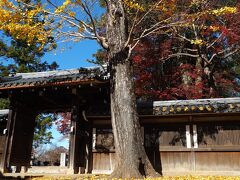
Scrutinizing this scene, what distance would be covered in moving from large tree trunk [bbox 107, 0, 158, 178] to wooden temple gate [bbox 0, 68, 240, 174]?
4.69 ft

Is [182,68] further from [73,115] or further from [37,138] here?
[37,138]

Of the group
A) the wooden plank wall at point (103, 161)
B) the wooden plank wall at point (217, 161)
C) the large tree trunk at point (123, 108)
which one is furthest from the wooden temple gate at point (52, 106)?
the wooden plank wall at point (217, 161)

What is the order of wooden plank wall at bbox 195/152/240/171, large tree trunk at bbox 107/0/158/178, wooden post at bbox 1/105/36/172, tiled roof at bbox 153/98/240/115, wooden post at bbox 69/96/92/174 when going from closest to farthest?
large tree trunk at bbox 107/0/158/178 < wooden plank wall at bbox 195/152/240/171 < tiled roof at bbox 153/98/240/115 < wooden post at bbox 69/96/92/174 < wooden post at bbox 1/105/36/172

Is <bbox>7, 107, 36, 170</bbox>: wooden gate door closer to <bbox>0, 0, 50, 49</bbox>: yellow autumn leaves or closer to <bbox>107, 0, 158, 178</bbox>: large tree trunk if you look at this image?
<bbox>0, 0, 50, 49</bbox>: yellow autumn leaves

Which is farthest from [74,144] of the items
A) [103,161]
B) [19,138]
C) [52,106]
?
[19,138]

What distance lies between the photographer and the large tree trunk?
7820mm

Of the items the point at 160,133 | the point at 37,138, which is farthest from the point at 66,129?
the point at 160,133

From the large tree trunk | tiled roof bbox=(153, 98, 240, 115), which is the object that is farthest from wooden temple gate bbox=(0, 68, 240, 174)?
the large tree trunk

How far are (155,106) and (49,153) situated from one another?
32.3 m

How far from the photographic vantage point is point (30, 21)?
9.25m

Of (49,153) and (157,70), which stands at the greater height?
(157,70)

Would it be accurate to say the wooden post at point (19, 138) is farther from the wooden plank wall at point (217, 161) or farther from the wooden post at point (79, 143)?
the wooden plank wall at point (217, 161)

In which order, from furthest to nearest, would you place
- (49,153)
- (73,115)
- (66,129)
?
1. (49,153)
2. (66,129)
3. (73,115)

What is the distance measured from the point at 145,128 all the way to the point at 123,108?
352 centimetres
